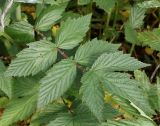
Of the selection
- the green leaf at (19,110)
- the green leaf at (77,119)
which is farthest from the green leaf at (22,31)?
the green leaf at (77,119)

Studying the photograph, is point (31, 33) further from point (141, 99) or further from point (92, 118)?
point (141, 99)

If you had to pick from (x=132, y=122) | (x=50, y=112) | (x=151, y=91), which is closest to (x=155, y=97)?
(x=151, y=91)

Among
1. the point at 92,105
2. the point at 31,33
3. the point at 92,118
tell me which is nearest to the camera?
the point at 92,105

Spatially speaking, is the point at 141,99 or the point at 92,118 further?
the point at 92,118

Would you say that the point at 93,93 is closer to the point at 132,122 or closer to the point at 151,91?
the point at 132,122

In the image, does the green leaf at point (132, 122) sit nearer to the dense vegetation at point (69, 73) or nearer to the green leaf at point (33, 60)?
the dense vegetation at point (69, 73)

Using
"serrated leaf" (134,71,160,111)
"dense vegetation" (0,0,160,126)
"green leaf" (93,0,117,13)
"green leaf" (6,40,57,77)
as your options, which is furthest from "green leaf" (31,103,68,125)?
"green leaf" (93,0,117,13)

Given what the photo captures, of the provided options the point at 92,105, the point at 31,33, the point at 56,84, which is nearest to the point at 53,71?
the point at 56,84
